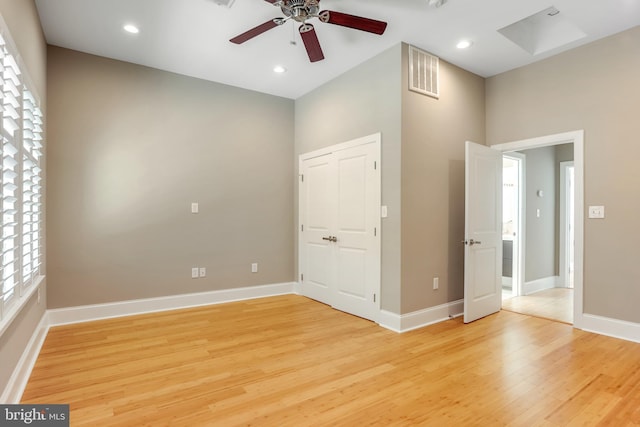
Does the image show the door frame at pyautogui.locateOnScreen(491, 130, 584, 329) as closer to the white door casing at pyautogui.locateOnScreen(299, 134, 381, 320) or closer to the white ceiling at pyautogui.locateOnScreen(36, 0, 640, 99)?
the white ceiling at pyautogui.locateOnScreen(36, 0, 640, 99)

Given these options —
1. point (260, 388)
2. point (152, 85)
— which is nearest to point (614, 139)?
point (260, 388)

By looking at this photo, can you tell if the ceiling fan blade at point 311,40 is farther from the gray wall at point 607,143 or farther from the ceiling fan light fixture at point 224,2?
the gray wall at point 607,143

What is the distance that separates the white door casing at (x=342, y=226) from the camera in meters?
3.90

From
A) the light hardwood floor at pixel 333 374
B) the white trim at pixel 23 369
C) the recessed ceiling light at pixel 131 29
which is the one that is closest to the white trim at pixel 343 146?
the light hardwood floor at pixel 333 374

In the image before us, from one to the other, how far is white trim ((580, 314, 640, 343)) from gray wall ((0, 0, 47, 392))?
4845 millimetres

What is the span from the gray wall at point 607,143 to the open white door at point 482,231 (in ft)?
Answer: 2.52

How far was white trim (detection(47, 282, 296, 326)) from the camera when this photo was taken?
375cm

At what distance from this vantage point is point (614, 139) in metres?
3.39

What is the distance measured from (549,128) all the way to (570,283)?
127 inches

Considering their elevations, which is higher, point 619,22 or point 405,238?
point 619,22

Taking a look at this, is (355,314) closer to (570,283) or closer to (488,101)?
(488,101)

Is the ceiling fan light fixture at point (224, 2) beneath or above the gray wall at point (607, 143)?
above

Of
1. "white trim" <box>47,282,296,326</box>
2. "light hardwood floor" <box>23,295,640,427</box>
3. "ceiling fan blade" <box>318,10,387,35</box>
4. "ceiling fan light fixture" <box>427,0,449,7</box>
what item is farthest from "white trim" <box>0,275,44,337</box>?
"ceiling fan light fixture" <box>427,0,449,7</box>

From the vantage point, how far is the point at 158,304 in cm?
425
